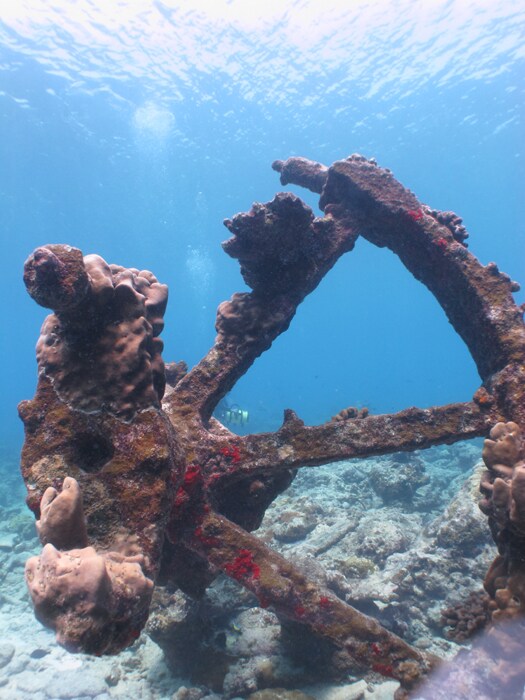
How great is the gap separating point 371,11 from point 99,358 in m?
31.9

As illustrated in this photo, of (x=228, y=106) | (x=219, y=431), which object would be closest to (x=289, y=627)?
(x=219, y=431)

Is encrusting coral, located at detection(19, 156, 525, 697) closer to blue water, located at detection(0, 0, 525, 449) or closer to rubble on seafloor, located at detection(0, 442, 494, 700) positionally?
rubble on seafloor, located at detection(0, 442, 494, 700)

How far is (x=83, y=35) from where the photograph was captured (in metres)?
25.6

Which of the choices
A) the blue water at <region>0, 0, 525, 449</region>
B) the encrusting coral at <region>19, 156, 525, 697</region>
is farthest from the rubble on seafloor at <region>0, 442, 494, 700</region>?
the blue water at <region>0, 0, 525, 449</region>

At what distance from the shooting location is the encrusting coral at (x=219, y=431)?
2461 millimetres

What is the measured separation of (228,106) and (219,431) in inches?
1458

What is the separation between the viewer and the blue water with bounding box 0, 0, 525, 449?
84.5ft

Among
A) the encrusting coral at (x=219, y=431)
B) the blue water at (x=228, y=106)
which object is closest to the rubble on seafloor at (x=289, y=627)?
the encrusting coral at (x=219, y=431)

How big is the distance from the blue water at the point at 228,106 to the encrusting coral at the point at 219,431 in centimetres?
2728

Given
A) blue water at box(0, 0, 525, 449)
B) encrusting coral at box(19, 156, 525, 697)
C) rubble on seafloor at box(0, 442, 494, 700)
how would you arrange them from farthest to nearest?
1. blue water at box(0, 0, 525, 449)
2. rubble on seafloor at box(0, 442, 494, 700)
3. encrusting coral at box(19, 156, 525, 697)

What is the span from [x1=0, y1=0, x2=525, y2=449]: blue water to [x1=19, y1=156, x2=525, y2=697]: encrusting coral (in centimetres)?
2728

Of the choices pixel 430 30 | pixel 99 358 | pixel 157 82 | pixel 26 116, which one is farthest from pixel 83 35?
pixel 99 358

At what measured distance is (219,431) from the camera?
4871 mm

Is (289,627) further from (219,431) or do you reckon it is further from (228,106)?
(228,106)
